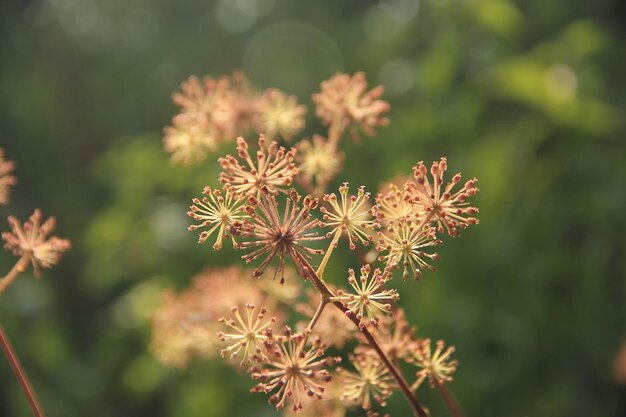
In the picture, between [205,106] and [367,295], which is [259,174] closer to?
[367,295]

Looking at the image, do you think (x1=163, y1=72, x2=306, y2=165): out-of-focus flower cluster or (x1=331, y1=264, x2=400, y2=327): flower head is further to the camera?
(x1=163, y1=72, x2=306, y2=165): out-of-focus flower cluster

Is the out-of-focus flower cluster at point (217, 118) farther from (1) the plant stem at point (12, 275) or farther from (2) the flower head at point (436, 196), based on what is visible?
(2) the flower head at point (436, 196)

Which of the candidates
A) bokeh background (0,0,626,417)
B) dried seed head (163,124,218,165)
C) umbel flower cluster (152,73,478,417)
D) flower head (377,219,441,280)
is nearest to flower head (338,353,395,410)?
umbel flower cluster (152,73,478,417)

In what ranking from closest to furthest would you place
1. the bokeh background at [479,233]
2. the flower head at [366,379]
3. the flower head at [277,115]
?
the flower head at [366,379] → the flower head at [277,115] → the bokeh background at [479,233]

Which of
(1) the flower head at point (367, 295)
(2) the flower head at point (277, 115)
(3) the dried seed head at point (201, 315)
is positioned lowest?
(1) the flower head at point (367, 295)

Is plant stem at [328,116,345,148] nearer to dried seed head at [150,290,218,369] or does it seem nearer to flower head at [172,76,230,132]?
flower head at [172,76,230,132]

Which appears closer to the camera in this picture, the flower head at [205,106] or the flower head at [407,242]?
the flower head at [407,242]

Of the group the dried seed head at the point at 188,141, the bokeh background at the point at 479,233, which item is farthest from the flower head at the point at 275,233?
the bokeh background at the point at 479,233

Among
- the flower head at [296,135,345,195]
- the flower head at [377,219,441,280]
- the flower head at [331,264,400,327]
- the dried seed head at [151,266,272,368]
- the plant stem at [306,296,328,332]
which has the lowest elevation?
the plant stem at [306,296,328,332]

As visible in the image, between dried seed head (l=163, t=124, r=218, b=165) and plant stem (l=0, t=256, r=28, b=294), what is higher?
dried seed head (l=163, t=124, r=218, b=165)
